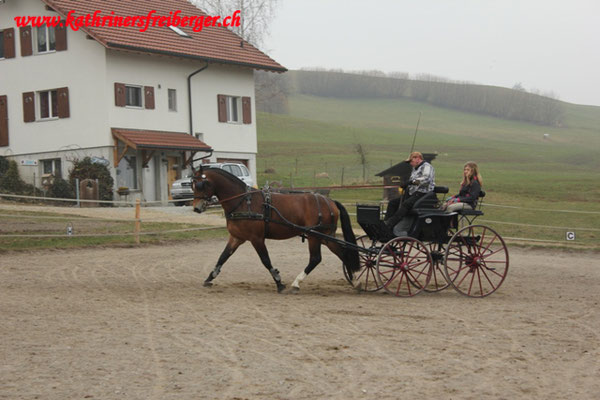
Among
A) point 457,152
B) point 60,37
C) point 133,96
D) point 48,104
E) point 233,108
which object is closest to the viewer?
point 60,37

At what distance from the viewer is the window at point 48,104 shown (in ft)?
99.4

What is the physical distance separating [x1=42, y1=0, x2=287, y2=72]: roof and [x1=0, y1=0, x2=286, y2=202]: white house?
7 cm

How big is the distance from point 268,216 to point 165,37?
2191 centimetres

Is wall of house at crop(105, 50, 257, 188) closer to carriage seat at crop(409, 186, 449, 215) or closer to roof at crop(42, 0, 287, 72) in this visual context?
roof at crop(42, 0, 287, 72)

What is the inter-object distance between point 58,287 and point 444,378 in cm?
695

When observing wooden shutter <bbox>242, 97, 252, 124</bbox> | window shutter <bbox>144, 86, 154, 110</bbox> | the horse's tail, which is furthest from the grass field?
window shutter <bbox>144, 86, 154, 110</bbox>

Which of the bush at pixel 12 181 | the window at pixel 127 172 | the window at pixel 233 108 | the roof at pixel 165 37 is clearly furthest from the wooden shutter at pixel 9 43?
the window at pixel 233 108

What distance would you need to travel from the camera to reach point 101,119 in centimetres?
2898

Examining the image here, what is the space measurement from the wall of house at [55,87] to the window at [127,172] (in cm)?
86

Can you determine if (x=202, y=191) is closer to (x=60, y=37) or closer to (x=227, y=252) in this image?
(x=227, y=252)

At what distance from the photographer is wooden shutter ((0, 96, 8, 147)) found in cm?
3134

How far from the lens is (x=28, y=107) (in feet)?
100

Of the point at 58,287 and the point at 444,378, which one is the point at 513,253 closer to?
the point at 58,287

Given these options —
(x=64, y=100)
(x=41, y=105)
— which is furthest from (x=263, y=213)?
(x=41, y=105)
